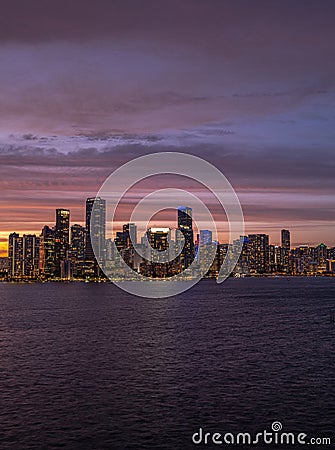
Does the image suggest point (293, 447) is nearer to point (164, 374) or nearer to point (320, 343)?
point (164, 374)

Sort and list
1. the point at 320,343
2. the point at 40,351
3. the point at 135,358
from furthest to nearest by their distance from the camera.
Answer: the point at 320,343
the point at 40,351
the point at 135,358

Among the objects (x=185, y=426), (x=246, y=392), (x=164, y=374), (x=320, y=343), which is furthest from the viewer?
(x=320, y=343)

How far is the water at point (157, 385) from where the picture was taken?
43531mm

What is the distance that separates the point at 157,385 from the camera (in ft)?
191

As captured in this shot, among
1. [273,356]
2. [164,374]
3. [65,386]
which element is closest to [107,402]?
[65,386]

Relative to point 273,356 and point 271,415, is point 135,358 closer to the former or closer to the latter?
point 273,356

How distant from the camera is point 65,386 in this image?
57.6 metres

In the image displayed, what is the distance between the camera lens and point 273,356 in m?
74.9

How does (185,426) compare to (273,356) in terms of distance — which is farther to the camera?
(273,356)

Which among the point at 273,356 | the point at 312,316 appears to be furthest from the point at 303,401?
the point at 312,316

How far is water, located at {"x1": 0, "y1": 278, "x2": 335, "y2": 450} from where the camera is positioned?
43531 millimetres

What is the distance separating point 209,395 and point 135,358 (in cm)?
2283

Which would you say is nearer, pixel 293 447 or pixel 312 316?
pixel 293 447

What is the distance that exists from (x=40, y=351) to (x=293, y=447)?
5048 cm
